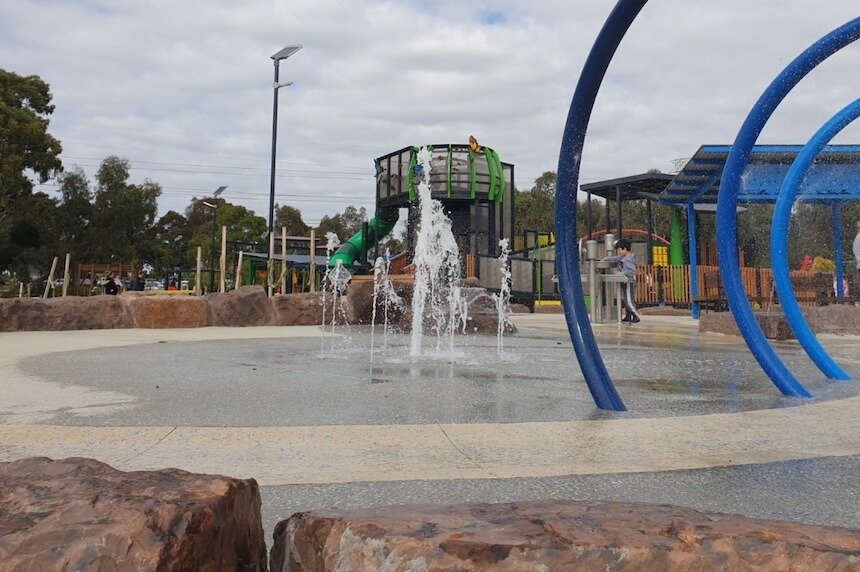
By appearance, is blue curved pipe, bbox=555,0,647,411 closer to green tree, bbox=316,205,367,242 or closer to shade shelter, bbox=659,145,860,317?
shade shelter, bbox=659,145,860,317

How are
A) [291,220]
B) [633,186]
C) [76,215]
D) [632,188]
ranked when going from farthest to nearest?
[291,220], [76,215], [632,188], [633,186]

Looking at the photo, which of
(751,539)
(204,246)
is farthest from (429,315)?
(204,246)

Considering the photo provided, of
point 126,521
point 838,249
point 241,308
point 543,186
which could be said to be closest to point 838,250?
point 838,249

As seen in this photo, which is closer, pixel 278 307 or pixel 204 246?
pixel 278 307

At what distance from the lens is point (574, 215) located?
428 centimetres

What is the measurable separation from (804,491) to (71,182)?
137 feet

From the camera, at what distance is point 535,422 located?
12.0 feet

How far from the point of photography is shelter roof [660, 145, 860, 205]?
1493cm

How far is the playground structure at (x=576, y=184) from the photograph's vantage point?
12.8 feet

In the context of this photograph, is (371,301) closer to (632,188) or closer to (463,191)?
(463,191)

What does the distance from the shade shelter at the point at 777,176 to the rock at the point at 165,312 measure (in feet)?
35.4

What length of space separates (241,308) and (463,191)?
10.1 m

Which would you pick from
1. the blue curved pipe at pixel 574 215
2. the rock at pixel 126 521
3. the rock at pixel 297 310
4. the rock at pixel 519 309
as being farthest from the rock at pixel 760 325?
the rock at pixel 519 309

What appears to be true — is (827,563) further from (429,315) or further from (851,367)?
(429,315)
